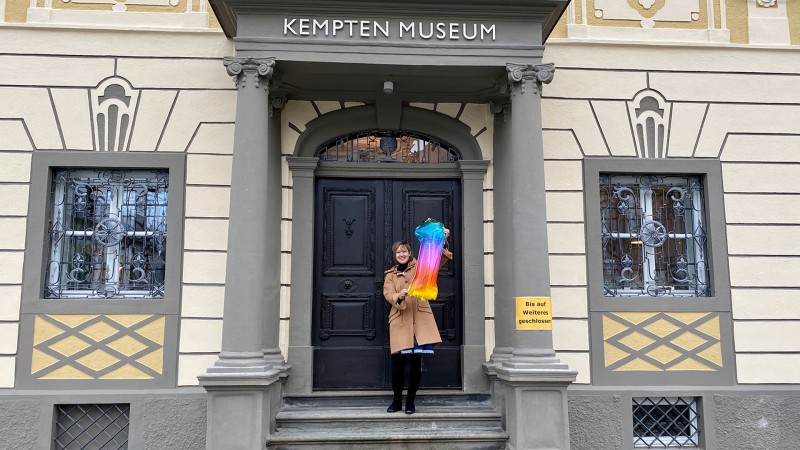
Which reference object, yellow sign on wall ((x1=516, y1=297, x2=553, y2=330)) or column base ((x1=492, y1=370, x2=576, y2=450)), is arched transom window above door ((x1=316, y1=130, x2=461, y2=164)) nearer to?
yellow sign on wall ((x1=516, y1=297, x2=553, y2=330))

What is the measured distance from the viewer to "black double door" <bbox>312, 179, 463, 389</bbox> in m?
7.59

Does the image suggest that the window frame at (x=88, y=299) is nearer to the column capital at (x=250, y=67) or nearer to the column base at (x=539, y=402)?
the column capital at (x=250, y=67)

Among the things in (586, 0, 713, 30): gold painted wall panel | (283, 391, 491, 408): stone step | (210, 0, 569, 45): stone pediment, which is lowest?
(283, 391, 491, 408): stone step

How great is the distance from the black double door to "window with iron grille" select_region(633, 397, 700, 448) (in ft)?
7.00

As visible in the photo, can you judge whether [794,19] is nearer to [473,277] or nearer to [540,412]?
[473,277]

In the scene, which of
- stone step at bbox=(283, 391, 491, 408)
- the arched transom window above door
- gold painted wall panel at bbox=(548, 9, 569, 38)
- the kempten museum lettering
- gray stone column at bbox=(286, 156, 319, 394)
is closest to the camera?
the kempten museum lettering

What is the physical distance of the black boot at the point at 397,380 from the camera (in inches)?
268

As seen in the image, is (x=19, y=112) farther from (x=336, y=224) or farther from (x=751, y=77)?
(x=751, y=77)

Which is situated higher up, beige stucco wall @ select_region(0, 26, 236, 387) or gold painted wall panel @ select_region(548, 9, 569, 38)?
gold painted wall panel @ select_region(548, 9, 569, 38)

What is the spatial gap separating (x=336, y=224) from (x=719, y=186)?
4.66 metres

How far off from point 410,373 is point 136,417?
9.99 ft

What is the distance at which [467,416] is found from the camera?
6848 millimetres

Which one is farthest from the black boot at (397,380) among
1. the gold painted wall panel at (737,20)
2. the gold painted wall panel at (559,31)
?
the gold painted wall panel at (737,20)

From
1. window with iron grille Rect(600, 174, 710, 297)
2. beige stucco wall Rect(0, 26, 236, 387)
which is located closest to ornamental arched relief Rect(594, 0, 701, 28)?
window with iron grille Rect(600, 174, 710, 297)
